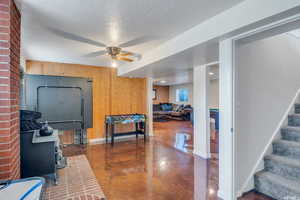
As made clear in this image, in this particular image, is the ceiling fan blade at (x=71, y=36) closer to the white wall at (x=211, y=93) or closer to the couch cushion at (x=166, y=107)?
the white wall at (x=211, y=93)

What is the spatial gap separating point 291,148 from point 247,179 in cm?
85

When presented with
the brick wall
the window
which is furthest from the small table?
the window

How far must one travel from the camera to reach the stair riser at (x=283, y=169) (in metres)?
2.11

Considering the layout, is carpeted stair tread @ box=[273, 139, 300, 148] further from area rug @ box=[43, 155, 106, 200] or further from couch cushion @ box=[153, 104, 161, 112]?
couch cushion @ box=[153, 104, 161, 112]

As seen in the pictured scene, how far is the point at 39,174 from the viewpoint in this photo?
2404mm

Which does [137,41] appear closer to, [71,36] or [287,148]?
[71,36]

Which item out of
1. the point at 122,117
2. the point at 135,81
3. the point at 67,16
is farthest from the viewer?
the point at 135,81

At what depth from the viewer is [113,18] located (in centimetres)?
208

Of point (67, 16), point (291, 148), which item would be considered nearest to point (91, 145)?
point (67, 16)

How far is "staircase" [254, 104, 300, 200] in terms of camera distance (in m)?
2.03

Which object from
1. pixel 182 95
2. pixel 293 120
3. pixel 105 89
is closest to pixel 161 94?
pixel 182 95

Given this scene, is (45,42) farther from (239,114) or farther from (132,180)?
(239,114)

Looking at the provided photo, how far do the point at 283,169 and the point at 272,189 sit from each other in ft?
1.13

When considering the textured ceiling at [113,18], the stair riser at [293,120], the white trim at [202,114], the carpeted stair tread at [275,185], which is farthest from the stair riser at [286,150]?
the textured ceiling at [113,18]
